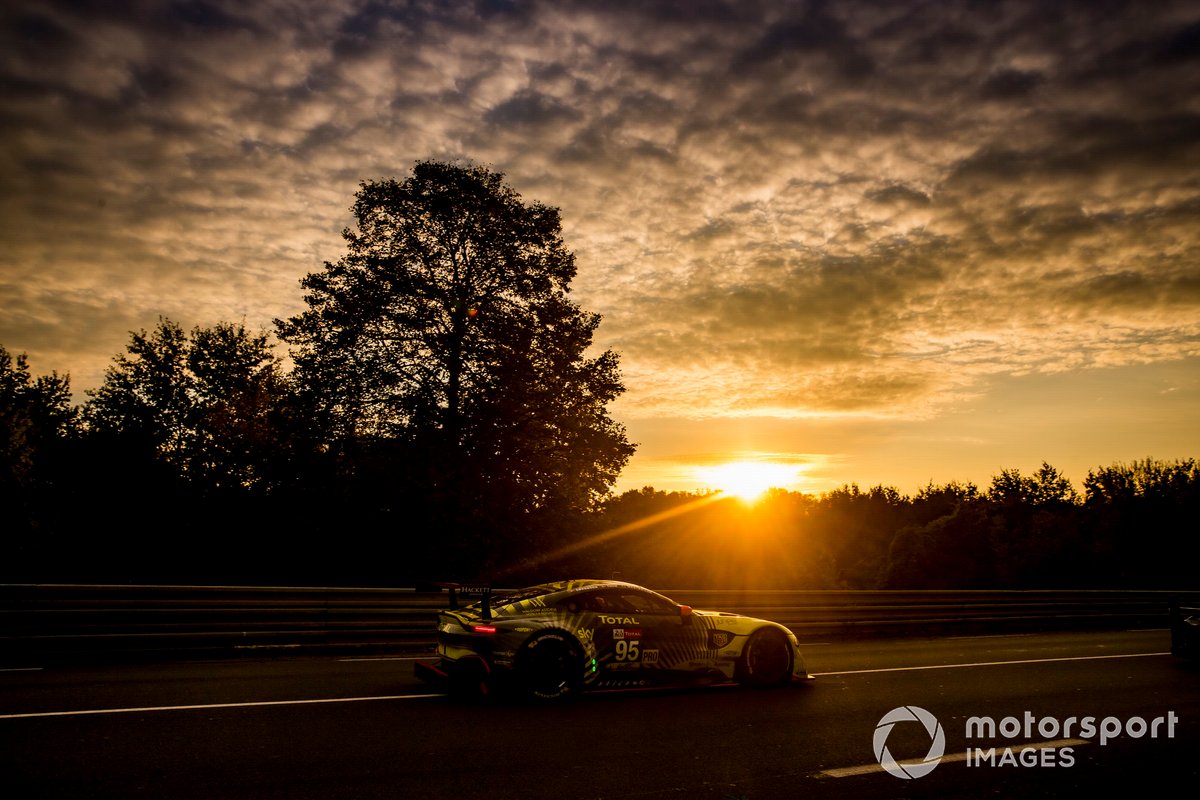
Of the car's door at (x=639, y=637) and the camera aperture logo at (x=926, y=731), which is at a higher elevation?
the car's door at (x=639, y=637)

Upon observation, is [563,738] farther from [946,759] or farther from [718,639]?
[718,639]

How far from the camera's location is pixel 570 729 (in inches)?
261

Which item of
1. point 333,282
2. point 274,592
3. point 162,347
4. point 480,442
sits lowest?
point 274,592

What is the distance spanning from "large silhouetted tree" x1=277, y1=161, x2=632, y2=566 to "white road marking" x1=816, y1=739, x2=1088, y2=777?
16.8 m

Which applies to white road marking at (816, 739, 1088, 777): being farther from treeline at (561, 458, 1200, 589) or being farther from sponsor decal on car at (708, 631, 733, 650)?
treeline at (561, 458, 1200, 589)

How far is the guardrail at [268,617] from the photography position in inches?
396

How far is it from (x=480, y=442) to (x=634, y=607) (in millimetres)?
15055

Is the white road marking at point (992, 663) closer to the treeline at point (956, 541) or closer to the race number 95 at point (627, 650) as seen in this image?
the race number 95 at point (627, 650)

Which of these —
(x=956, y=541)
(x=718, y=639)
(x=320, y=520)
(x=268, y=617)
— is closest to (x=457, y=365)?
(x=320, y=520)

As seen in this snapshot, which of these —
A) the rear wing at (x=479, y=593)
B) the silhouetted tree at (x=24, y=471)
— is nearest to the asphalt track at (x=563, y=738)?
the rear wing at (x=479, y=593)

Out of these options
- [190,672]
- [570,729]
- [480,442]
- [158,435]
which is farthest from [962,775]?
[158,435]

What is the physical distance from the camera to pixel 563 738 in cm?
629

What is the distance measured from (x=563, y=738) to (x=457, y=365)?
58.8 ft

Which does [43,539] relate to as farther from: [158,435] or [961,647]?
[961,647]
